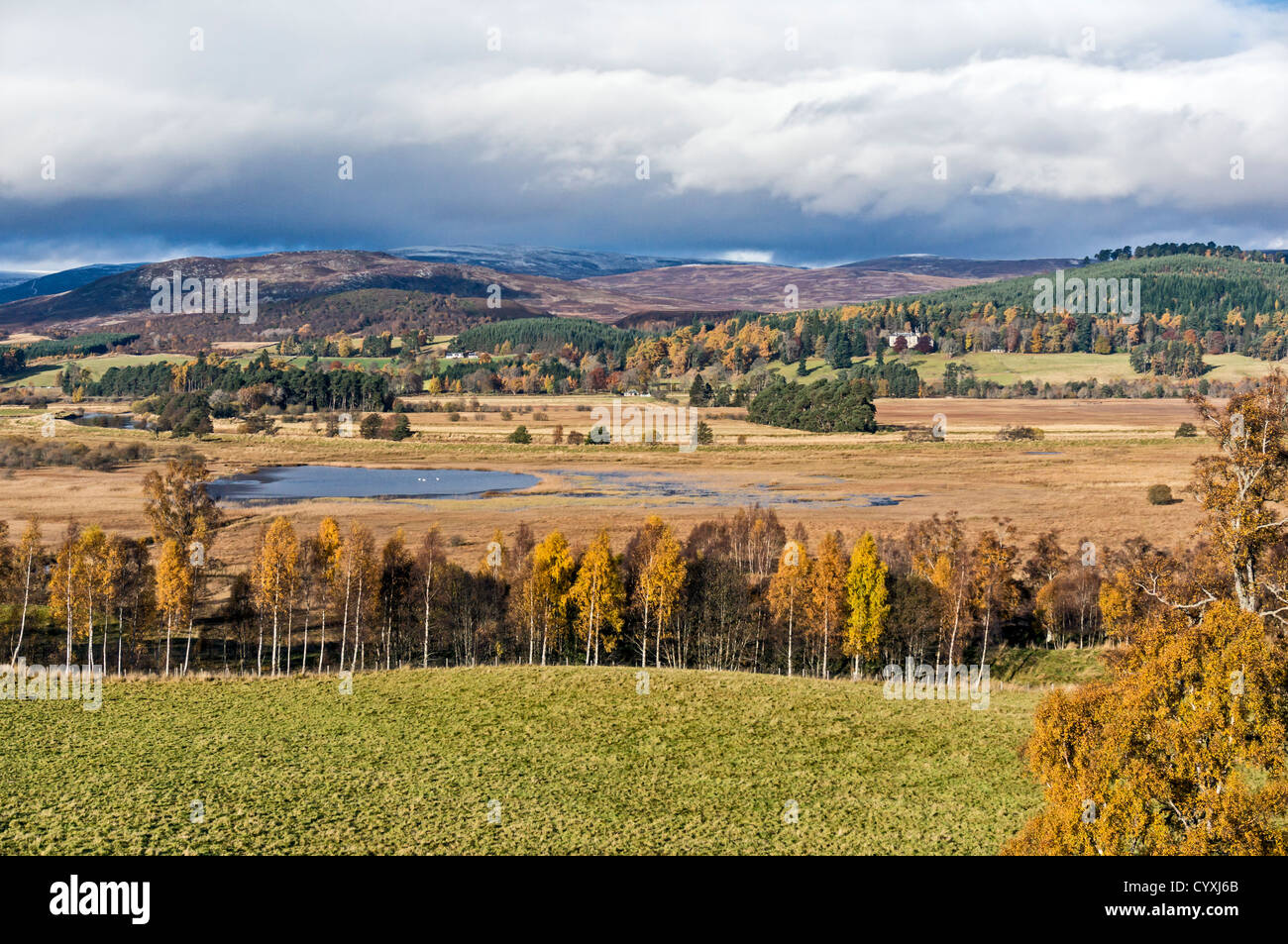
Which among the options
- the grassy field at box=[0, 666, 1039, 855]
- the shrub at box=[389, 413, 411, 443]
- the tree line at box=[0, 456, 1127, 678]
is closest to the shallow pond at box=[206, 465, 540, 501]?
the shrub at box=[389, 413, 411, 443]

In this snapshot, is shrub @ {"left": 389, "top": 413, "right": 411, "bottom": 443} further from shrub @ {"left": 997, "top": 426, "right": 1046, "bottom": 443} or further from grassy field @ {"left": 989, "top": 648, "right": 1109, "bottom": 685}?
grassy field @ {"left": 989, "top": 648, "right": 1109, "bottom": 685}

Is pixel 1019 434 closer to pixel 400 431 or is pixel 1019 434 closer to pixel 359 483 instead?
pixel 359 483

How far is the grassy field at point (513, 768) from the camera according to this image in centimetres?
2705

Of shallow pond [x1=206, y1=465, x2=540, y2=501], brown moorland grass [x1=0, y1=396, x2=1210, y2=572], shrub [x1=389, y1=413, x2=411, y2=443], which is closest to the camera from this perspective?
brown moorland grass [x1=0, y1=396, x2=1210, y2=572]

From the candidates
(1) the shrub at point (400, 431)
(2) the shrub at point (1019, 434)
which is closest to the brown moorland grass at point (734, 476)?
(2) the shrub at point (1019, 434)

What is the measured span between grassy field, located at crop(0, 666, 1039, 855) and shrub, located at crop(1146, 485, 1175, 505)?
5726 cm

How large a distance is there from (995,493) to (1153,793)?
3568 inches

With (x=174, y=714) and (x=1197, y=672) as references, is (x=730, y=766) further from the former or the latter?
(x=174, y=714)


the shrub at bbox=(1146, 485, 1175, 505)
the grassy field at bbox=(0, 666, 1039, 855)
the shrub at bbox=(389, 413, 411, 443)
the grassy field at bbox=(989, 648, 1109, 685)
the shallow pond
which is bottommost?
the grassy field at bbox=(989, 648, 1109, 685)

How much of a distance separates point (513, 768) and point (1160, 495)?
3210 inches

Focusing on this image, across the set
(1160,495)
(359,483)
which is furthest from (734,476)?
(1160,495)

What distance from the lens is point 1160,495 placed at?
93188 millimetres

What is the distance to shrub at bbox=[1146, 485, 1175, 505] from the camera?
92.8 meters

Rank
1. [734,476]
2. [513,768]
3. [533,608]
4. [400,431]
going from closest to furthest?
[513,768], [533,608], [734,476], [400,431]
